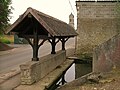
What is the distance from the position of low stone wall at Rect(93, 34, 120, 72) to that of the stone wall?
518 inches

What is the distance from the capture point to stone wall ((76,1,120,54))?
992 inches

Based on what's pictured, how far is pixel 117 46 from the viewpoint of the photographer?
40.1ft

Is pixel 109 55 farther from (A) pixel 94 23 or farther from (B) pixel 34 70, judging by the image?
(A) pixel 94 23

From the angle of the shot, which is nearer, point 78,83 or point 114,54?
point 78,83

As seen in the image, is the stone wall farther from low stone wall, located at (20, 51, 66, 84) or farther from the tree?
low stone wall, located at (20, 51, 66, 84)

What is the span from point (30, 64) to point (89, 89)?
286cm

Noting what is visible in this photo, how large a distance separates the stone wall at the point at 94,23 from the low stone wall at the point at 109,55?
13.1 metres

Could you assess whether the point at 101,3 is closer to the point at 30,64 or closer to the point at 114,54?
the point at 114,54

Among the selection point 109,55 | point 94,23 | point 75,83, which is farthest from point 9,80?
point 94,23

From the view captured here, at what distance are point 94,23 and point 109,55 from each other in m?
13.5

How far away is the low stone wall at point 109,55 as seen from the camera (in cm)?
1220

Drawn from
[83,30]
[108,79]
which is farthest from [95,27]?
[108,79]

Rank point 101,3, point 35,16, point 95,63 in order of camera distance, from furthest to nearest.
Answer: point 101,3 < point 95,63 < point 35,16

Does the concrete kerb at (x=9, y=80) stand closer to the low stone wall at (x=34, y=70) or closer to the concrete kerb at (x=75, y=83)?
the low stone wall at (x=34, y=70)
